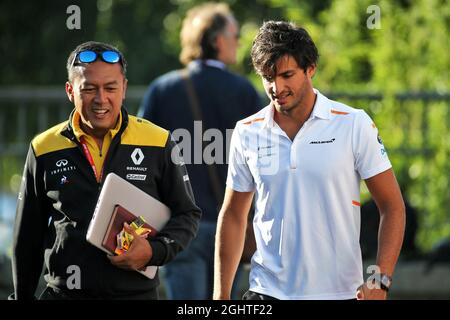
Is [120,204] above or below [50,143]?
below

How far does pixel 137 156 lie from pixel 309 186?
80 centimetres

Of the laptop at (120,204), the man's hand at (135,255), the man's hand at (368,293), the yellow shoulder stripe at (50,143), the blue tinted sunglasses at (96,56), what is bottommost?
the man's hand at (368,293)

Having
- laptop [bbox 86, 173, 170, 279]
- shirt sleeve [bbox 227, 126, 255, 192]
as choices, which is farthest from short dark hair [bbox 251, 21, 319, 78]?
laptop [bbox 86, 173, 170, 279]

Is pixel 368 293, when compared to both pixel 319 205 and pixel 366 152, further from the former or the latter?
pixel 366 152

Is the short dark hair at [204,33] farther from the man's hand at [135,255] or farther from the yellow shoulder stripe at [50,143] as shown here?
the man's hand at [135,255]

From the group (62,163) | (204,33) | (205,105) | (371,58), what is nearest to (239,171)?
(62,163)

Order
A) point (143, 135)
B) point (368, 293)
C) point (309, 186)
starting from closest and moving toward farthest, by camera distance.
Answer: point (368, 293), point (309, 186), point (143, 135)

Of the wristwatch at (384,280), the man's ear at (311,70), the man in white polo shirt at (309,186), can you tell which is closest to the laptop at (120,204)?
the man in white polo shirt at (309,186)

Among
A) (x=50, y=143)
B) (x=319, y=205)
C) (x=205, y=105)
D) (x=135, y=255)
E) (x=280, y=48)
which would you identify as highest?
(x=280, y=48)

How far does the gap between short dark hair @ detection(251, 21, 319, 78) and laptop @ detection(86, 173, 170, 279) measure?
75 centimetres

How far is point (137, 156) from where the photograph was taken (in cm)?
520

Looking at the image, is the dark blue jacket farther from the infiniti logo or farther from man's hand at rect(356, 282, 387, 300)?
man's hand at rect(356, 282, 387, 300)

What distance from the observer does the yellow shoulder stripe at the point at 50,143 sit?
17.1 feet

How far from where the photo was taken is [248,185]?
5.24 meters
